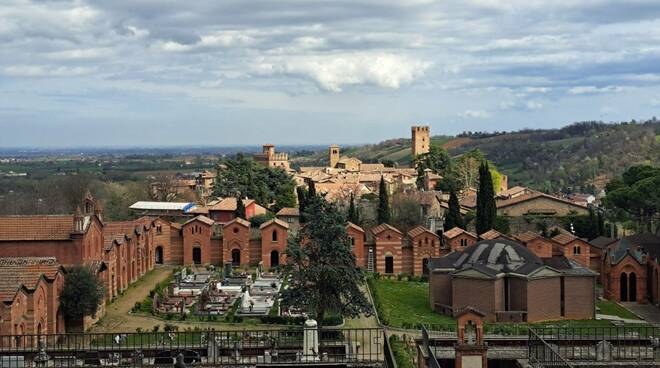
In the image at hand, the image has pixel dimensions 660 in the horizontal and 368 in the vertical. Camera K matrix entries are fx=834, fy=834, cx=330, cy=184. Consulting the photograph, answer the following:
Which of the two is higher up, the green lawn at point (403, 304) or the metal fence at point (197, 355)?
the metal fence at point (197, 355)

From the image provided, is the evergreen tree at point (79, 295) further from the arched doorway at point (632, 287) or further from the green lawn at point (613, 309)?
the arched doorway at point (632, 287)

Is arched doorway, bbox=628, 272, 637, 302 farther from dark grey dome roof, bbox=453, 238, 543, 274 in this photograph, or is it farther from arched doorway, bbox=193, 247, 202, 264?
arched doorway, bbox=193, 247, 202, 264

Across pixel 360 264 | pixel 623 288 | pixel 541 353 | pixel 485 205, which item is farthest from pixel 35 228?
pixel 623 288

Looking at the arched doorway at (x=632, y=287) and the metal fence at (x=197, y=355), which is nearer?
the metal fence at (x=197, y=355)

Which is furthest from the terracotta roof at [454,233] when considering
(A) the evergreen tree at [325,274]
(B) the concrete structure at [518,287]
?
(A) the evergreen tree at [325,274]

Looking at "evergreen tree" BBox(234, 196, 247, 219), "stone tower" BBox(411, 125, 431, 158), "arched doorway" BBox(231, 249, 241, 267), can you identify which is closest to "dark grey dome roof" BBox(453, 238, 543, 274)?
"arched doorway" BBox(231, 249, 241, 267)

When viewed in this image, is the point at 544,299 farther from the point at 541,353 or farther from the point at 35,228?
the point at 35,228
